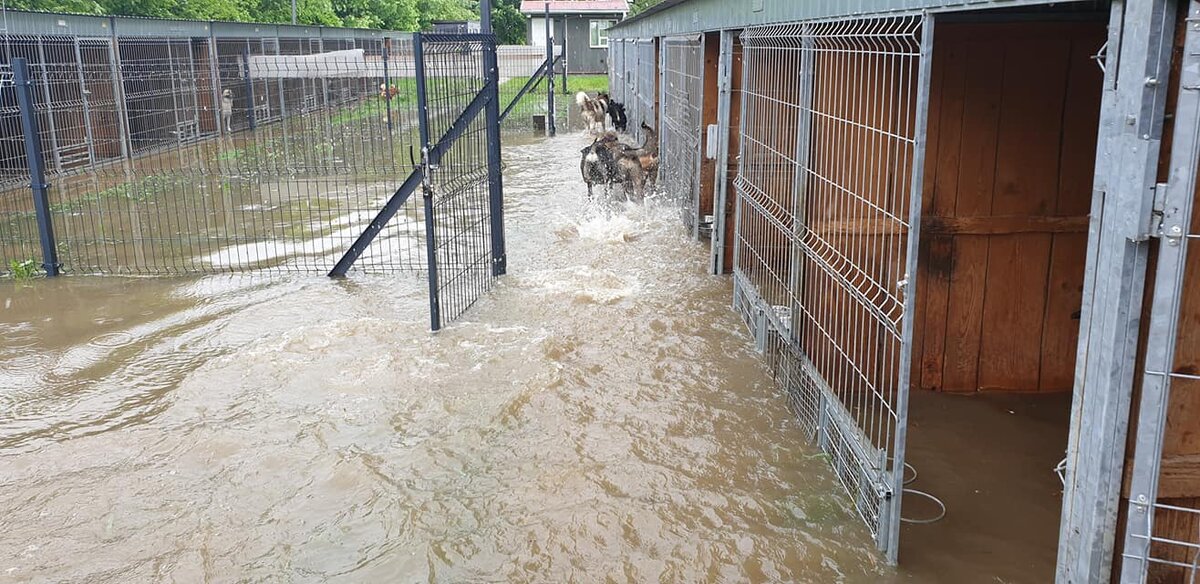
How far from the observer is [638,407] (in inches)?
215

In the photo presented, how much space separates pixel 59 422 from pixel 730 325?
4.44m

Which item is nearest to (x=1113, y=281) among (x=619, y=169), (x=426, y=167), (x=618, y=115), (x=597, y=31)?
(x=426, y=167)

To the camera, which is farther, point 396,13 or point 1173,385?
point 396,13

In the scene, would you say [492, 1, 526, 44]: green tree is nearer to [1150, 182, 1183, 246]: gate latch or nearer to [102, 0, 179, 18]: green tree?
[102, 0, 179, 18]: green tree

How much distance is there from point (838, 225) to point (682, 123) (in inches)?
206


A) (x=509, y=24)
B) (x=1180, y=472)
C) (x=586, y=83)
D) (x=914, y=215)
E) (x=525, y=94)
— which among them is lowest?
(x=1180, y=472)

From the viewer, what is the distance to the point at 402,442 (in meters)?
5.02

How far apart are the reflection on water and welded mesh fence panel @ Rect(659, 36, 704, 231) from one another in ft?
6.00

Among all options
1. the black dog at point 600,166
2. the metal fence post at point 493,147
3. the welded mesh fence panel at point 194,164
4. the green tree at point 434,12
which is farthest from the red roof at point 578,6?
the metal fence post at point 493,147

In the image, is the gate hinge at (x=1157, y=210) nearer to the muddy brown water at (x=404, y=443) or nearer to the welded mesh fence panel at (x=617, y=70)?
the muddy brown water at (x=404, y=443)

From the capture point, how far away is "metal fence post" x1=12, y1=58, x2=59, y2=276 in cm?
794

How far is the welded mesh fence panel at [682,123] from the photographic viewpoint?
908 centimetres

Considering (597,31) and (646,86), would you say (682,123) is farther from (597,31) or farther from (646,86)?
(597,31)

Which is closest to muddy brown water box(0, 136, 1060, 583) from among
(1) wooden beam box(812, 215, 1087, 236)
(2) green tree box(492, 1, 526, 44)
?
(1) wooden beam box(812, 215, 1087, 236)
